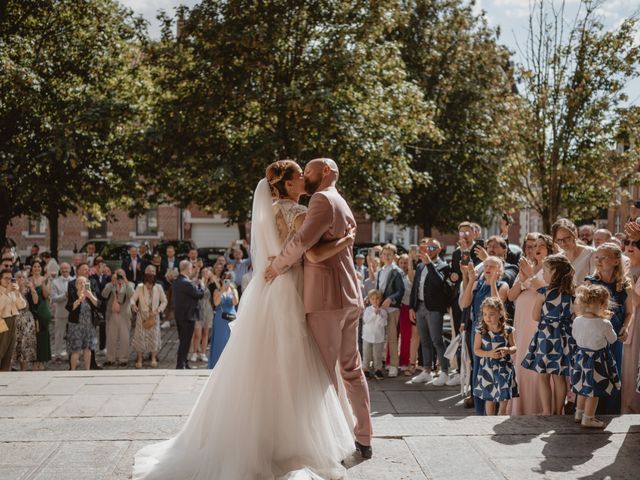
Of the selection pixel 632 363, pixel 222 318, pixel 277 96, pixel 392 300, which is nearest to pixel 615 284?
pixel 632 363

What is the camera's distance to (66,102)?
66.4ft

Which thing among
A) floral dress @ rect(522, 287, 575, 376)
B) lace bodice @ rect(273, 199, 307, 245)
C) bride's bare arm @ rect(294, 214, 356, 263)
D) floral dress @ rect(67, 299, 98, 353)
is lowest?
floral dress @ rect(67, 299, 98, 353)

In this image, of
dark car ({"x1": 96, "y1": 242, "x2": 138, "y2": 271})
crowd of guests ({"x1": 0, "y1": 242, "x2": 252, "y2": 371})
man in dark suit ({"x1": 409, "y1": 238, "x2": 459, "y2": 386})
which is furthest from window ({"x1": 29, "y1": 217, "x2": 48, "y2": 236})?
man in dark suit ({"x1": 409, "y1": 238, "x2": 459, "y2": 386})

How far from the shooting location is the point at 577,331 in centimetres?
599

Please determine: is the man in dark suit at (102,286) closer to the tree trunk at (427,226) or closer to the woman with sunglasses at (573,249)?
the woman with sunglasses at (573,249)

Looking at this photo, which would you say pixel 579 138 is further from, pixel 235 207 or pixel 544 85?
pixel 235 207

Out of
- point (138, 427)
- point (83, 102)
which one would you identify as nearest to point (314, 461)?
point (138, 427)

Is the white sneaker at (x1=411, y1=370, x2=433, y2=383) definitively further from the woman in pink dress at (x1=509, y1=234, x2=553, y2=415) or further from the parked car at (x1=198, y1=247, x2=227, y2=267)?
the parked car at (x1=198, y1=247, x2=227, y2=267)

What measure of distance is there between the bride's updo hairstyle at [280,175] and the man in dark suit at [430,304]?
6.05 metres

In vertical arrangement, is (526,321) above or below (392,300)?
above

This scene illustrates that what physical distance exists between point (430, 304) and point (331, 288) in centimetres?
609

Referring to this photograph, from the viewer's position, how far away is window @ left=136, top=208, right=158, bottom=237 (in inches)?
1706

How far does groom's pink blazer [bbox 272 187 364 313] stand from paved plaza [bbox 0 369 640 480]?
1.12 metres

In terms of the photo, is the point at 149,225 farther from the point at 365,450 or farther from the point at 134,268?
the point at 365,450
